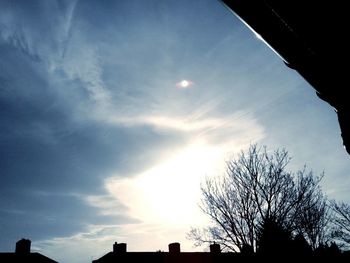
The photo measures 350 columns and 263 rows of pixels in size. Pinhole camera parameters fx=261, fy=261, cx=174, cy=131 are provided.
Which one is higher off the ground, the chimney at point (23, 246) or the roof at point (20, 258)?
the chimney at point (23, 246)

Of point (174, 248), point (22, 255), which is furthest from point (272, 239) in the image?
point (22, 255)

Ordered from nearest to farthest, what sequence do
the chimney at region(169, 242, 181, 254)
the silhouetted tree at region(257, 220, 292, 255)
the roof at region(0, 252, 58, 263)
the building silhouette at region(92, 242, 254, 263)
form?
1. the silhouetted tree at region(257, 220, 292, 255)
2. the roof at region(0, 252, 58, 263)
3. the building silhouette at region(92, 242, 254, 263)
4. the chimney at region(169, 242, 181, 254)

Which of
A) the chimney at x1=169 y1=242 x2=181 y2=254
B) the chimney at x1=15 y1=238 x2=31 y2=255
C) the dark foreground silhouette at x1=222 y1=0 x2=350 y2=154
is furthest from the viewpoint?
the chimney at x1=169 y1=242 x2=181 y2=254

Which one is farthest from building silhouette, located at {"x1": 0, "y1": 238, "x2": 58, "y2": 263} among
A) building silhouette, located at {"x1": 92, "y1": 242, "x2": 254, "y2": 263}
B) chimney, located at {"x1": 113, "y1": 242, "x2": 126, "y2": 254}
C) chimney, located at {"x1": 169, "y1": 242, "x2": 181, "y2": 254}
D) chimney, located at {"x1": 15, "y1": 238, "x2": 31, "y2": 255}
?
chimney, located at {"x1": 169, "y1": 242, "x2": 181, "y2": 254}

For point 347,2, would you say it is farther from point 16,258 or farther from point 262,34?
point 16,258

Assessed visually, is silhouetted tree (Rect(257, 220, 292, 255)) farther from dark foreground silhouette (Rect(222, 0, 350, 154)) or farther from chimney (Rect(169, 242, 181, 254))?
dark foreground silhouette (Rect(222, 0, 350, 154))

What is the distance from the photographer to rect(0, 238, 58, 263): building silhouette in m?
24.6

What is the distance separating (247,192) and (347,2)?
735 inches

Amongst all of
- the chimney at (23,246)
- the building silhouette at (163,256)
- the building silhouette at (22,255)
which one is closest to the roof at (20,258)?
the building silhouette at (22,255)

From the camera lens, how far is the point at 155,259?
2905 cm

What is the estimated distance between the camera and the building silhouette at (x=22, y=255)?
24.6 meters

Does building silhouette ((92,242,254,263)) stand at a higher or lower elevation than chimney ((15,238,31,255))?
lower

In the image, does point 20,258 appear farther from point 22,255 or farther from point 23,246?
point 23,246

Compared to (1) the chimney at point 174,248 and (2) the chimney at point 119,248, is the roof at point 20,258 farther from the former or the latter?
(1) the chimney at point 174,248
